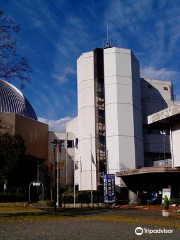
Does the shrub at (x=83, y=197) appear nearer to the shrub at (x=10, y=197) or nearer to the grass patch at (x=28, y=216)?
the shrub at (x=10, y=197)

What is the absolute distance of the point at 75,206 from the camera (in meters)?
43.1

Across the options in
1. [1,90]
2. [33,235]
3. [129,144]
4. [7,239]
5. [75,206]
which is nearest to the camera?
[7,239]

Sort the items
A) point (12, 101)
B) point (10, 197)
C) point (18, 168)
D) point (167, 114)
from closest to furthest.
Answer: point (167, 114) < point (10, 197) < point (18, 168) < point (12, 101)

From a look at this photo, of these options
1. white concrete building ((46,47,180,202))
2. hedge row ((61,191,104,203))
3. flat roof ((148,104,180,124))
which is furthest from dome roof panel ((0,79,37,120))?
flat roof ((148,104,180,124))

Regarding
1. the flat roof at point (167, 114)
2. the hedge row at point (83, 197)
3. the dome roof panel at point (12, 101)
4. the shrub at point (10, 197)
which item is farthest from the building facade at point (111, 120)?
the flat roof at point (167, 114)

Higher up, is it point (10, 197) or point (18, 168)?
point (18, 168)

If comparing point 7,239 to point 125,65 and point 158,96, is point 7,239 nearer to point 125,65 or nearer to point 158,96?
point 125,65

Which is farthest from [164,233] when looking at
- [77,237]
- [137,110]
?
[137,110]

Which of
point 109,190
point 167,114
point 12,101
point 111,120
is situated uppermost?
point 12,101

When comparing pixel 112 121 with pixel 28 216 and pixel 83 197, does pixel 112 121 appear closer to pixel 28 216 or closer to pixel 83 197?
pixel 83 197

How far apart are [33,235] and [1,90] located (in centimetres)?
6019

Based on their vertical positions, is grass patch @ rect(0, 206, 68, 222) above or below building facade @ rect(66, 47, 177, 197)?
below

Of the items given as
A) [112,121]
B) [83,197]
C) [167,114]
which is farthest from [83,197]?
[167,114]

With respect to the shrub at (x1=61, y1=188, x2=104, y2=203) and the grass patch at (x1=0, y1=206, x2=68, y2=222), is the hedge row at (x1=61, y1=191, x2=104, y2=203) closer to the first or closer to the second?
the shrub at (x1=61, y1=188, x2=104, y2=203)
